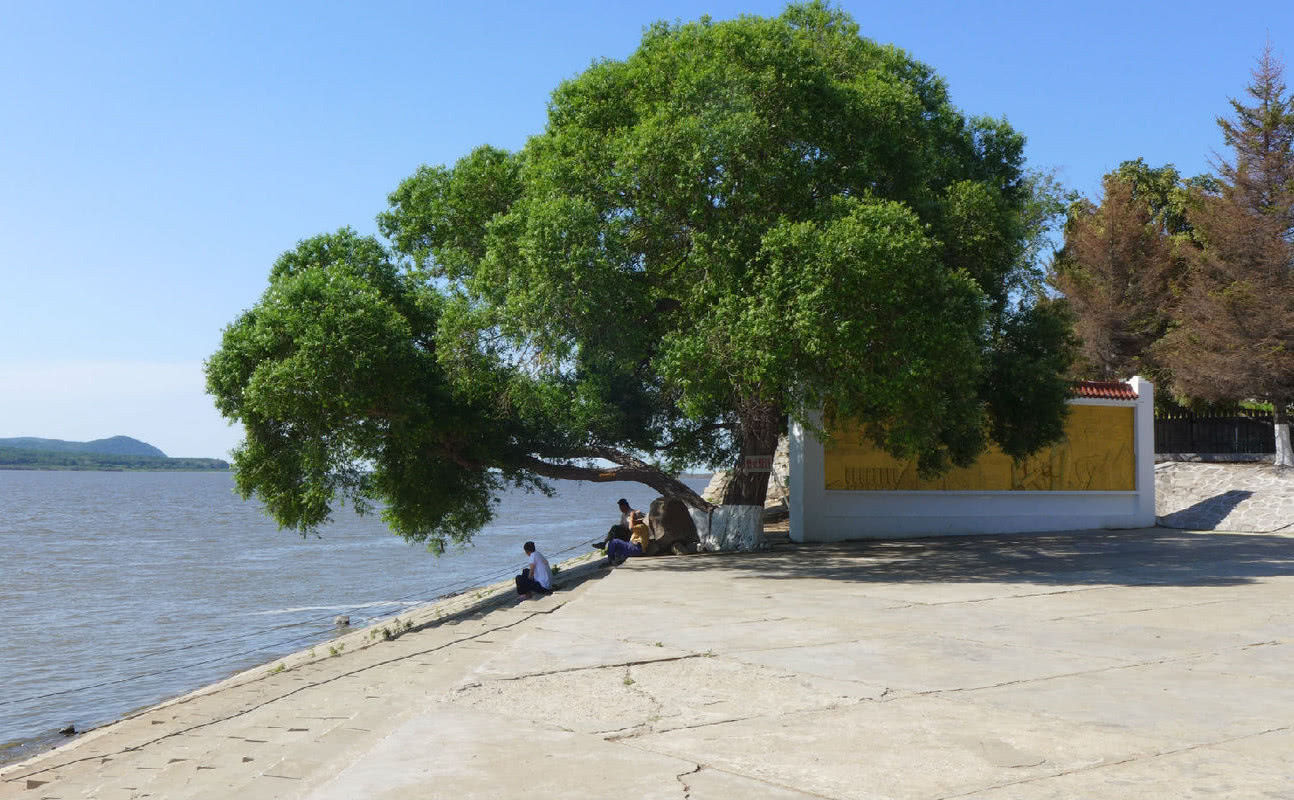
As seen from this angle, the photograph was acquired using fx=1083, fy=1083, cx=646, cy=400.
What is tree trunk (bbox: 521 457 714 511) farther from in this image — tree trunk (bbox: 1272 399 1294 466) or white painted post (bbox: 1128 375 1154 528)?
tree trunk (bbox: 1272 399 1294 466)

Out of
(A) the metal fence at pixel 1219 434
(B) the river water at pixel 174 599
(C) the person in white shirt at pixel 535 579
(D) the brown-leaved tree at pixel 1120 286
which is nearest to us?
(B) the river water at pixel 174 599

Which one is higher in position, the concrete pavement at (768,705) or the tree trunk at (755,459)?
the tree trunk at (755,459)

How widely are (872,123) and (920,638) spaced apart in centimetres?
1179

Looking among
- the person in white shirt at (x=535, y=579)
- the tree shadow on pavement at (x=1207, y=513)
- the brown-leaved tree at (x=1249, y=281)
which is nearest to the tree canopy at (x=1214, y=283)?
the brown-leaved tree at (x=1249, y=281)

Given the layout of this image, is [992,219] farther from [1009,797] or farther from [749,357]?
[1009,797]

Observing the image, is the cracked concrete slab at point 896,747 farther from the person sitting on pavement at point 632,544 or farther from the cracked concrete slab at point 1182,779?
the person sitting on pavement at point 632,544

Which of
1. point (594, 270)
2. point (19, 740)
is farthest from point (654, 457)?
point (19, 740)

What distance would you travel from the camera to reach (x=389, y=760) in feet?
19.3

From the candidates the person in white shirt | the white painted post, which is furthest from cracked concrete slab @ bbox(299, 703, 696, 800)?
the white painted post

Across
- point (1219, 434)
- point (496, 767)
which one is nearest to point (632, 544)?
point (496, 767)

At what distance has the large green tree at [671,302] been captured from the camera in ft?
55.2

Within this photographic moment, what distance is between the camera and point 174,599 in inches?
1069

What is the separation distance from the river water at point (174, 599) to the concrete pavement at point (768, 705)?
10.3ft

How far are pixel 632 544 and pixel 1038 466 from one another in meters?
10.5
